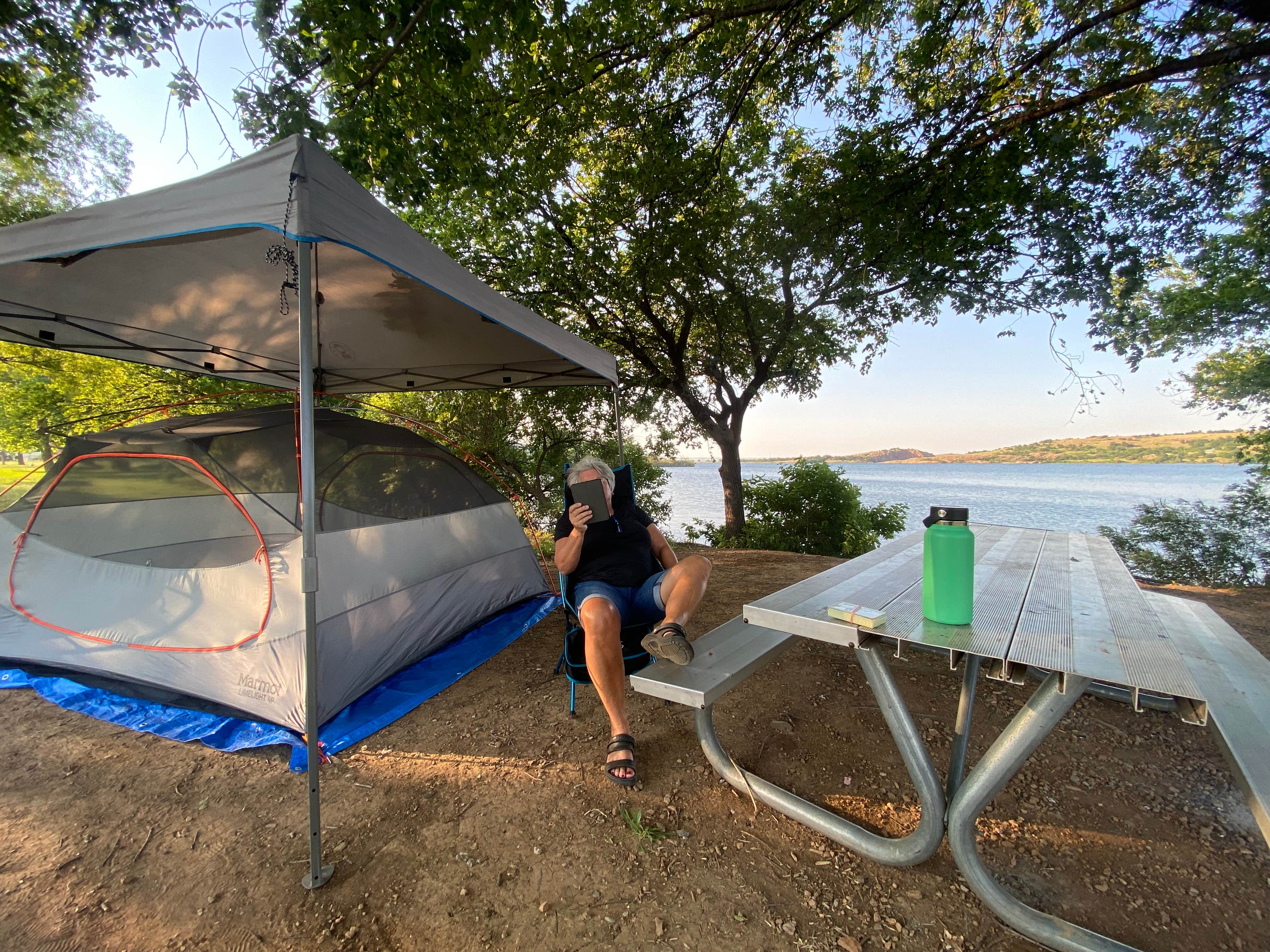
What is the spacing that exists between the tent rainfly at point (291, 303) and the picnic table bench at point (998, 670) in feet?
4.33

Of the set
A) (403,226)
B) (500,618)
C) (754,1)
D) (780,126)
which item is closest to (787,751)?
(500,618)

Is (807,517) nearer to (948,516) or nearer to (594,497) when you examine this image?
(594,497)

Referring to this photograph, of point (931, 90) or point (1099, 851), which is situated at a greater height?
point (931, 90)

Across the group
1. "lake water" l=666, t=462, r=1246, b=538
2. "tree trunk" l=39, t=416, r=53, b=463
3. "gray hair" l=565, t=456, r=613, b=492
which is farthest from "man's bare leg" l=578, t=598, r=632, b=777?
"tree trunk" l=39, t=416, r=53, b=463

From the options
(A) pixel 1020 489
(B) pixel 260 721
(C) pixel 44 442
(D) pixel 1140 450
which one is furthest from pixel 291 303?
(A) pixel 1020 489

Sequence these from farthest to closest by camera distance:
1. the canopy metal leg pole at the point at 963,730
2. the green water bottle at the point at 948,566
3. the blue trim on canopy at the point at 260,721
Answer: the blue trim on canopy at the point at 260,721 < the canopy metal leg pole at the point at 963,730 < the green water bottle at the point at 948,566

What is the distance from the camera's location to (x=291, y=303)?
2.93m

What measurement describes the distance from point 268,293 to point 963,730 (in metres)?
3.73

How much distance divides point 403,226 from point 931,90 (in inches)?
180

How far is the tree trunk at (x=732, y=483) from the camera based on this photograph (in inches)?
288

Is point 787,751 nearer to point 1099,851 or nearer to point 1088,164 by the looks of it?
point 1099,851

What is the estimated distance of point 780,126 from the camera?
5.36 metres

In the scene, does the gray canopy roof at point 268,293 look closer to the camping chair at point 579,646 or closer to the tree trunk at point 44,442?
the camping chair at point 579,646

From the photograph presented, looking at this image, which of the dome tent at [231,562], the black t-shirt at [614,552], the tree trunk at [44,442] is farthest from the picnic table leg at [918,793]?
the tree trunk at [44,442]
